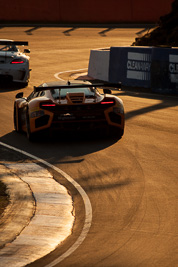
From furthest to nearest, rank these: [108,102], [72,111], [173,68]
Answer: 1. [173,68]
2. [108,102]
3. [72,111]

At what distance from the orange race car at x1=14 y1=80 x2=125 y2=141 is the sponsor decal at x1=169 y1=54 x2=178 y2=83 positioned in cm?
724

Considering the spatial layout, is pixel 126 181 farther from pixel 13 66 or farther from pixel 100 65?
pixel 100 65

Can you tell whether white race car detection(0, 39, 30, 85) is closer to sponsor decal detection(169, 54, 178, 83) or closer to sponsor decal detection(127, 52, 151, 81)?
sponsor decal detection(127, 52, 151, 81)

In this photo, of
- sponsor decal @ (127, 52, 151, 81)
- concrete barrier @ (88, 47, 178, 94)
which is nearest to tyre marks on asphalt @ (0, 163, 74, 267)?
concrete barrier @ (88, 47, 178, 94)

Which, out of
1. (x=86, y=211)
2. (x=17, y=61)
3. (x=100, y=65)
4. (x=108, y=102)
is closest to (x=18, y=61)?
(x=17, y=61)

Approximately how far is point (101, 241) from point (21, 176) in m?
3.35

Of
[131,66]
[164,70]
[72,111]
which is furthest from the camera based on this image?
[131,66]

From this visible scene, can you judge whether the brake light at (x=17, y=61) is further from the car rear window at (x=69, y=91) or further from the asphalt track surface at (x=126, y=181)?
the car rear window at (x=69, y=91)

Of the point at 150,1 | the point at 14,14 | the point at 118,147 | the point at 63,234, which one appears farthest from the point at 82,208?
the point at 150,1

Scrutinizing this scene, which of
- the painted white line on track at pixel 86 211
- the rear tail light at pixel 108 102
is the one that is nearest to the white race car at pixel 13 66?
the rear tail light at pixel 108 102

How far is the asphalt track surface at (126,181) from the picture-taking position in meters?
6.95

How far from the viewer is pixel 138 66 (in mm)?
22125

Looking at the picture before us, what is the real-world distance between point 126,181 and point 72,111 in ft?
10.2

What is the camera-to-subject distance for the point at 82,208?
8.69m
